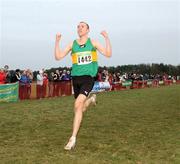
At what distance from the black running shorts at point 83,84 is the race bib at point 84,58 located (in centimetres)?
25

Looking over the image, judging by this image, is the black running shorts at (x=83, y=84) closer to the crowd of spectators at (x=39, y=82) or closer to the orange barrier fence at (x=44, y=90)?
the crowd of spectators at (x=39, y=82)

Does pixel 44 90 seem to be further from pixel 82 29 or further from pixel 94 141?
pixel 82 29

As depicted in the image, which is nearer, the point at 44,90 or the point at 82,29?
the point at 82,29

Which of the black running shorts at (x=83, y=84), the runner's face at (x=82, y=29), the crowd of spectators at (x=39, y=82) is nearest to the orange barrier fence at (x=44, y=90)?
the crowd of spectators at (x=39, y=82)

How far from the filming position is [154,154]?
20.5 feet

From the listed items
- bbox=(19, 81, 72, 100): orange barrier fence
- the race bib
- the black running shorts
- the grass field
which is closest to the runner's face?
the race bib

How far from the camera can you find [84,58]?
7.19m

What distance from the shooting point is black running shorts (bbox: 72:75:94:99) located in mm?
7211

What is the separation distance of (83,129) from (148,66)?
334 ft

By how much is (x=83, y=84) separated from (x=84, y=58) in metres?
0.44

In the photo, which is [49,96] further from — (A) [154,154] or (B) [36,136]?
(A) [154,154]

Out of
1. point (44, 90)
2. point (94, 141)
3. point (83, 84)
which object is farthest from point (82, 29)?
point (44, 90)

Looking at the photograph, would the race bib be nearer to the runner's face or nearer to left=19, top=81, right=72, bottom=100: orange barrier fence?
the runner's face

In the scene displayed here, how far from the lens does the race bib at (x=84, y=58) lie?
23.6 ft
